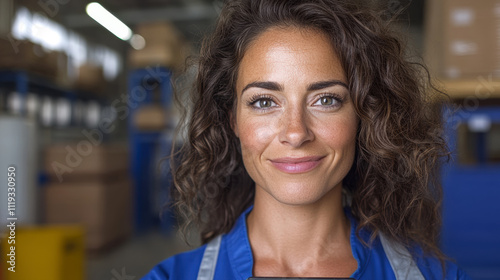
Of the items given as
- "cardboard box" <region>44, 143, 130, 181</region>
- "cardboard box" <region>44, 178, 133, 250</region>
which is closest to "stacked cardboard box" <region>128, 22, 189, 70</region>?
"cardboard box" <region>44, 143, 130, 181</region>

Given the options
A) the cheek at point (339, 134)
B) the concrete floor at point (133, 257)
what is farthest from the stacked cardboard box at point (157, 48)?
the cheek at point (339, 134)

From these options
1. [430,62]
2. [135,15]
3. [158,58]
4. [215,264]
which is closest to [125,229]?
[158,58]

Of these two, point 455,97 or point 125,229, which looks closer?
point 455,97

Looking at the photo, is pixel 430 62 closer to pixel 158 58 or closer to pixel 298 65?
pixel 298 65

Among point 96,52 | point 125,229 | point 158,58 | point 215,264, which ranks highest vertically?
point 96,52

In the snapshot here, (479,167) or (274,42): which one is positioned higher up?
(274,42)

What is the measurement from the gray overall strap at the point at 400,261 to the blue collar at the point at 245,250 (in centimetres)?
5

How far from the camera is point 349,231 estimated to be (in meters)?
1.10

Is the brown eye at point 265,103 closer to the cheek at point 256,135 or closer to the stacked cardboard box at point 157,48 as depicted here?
the cheek at point 256,135

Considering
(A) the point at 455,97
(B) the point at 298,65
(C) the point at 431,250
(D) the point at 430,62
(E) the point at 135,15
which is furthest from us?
(E) the point at 135,15

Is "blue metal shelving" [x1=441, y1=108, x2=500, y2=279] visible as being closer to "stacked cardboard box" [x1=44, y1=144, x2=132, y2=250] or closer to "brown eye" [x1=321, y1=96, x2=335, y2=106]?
"brown eye" [x1=321, y1=96, x2=335, y2=106]

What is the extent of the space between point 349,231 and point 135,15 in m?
9.15

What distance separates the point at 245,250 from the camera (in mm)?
1013

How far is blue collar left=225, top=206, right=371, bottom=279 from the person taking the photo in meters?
0.98
